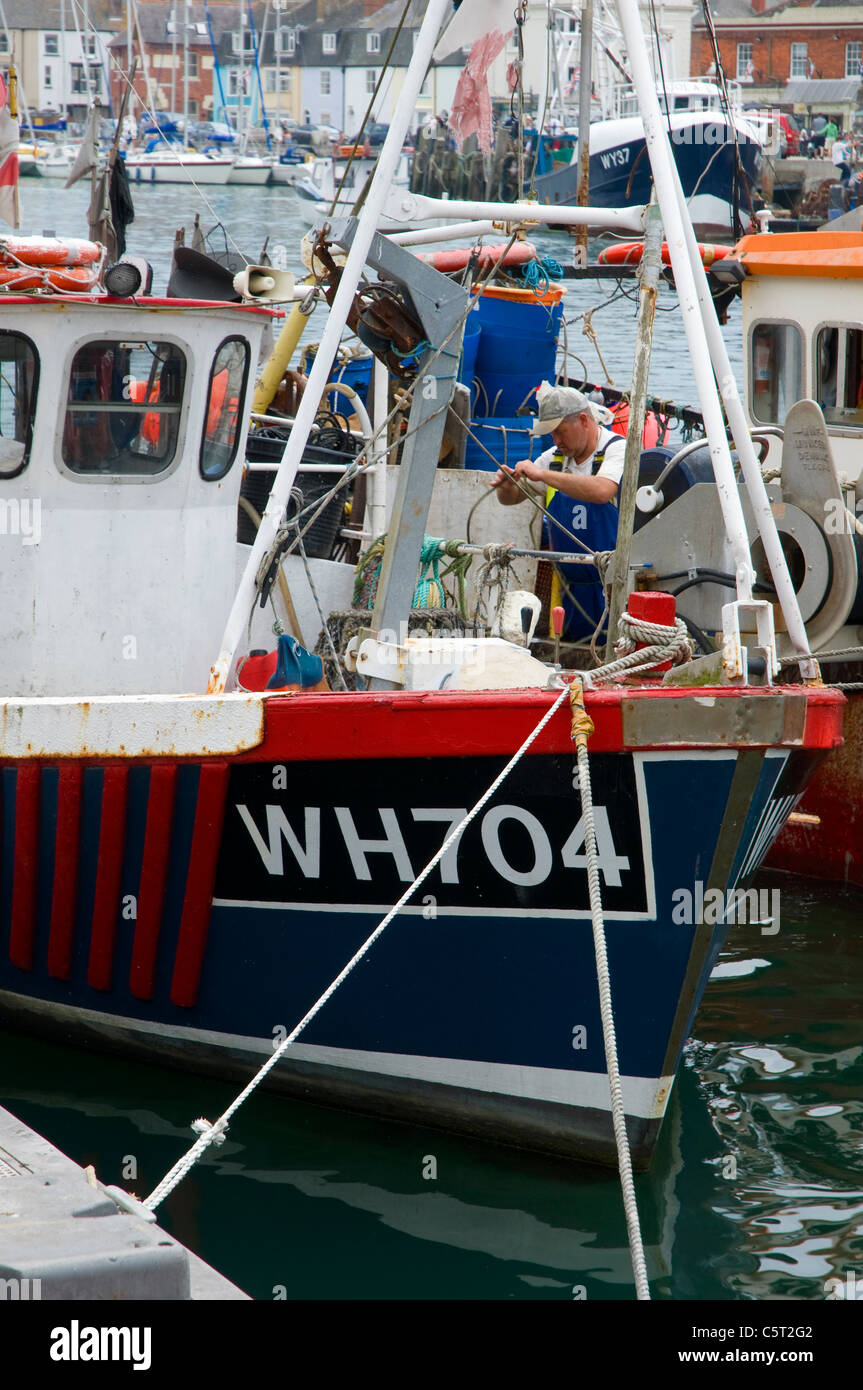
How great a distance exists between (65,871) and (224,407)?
196 cm

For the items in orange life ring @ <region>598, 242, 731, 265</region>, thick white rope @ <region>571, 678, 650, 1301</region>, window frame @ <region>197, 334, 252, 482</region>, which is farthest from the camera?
orange life ring @ <region>598, 242, 731, 265</region>

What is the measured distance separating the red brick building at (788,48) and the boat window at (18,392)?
75901 mm

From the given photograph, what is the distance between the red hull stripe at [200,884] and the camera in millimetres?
5570

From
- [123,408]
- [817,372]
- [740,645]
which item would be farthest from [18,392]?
[817,372]

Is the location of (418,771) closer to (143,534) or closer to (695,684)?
(695,684)

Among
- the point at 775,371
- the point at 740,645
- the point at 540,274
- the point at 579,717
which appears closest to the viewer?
the point at 579,717

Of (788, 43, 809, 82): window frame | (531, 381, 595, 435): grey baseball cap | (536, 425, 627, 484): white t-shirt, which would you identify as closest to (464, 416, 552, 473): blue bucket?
(536, 425, 627, 484): white t-shirt

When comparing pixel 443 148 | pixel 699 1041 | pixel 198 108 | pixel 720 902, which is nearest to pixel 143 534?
pixel 720 902

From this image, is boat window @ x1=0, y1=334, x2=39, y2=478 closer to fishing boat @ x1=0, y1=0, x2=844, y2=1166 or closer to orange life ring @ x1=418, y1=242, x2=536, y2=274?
fishing boat @ x1=0, y1=0, x2=844, y2=1166

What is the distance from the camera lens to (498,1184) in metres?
5.50

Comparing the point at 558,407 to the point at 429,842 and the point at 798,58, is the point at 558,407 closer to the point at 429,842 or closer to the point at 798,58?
the point at 429,842

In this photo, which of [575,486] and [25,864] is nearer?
[25,864]

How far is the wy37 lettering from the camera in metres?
5.22

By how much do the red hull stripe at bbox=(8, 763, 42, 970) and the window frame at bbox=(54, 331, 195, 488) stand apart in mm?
1150
